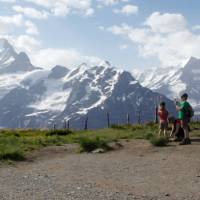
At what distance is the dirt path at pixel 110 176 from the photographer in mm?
13016

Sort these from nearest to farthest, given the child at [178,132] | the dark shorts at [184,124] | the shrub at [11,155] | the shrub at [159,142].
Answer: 1. the shrub at [11,155]
2. the dark shorts at [184,124]
3. the shrub at [159,142]
4. the child at [178,132]

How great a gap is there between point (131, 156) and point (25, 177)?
6.15 metres

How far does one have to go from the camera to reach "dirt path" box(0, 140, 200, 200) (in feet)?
42.7

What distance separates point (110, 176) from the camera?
640 inches

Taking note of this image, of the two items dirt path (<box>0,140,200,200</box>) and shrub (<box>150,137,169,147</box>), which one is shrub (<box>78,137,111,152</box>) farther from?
shrub (<box>150,137,169,147</box>)

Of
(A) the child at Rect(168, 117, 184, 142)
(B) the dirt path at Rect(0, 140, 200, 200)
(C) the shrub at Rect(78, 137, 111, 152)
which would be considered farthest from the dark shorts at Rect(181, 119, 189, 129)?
(C) the shrub at Rect(78, 137, 111, 152)

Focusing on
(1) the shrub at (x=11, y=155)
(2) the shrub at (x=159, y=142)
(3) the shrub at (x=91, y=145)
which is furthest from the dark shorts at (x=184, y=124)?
(1) the shrub at (x=11, y=155)

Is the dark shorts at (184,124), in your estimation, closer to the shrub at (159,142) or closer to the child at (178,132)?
the shrub at (159,142)

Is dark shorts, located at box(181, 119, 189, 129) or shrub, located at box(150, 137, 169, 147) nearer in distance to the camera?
dark shorts, located at box(181, 119, 189, 129)

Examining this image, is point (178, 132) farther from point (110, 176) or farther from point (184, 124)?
point (110, 176)

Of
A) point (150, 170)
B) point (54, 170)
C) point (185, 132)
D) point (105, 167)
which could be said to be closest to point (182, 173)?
point (150, 170)

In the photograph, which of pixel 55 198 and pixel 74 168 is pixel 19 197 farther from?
pixel 74 168

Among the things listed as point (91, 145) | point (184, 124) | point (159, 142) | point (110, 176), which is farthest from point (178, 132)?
point (110, 176)

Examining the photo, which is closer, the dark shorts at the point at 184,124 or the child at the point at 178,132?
the dark shorts at the point at 184,124
